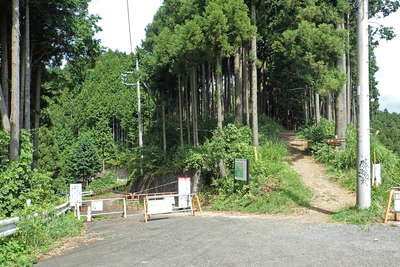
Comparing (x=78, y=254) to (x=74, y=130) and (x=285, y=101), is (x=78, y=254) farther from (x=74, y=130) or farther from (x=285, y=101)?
(x=74, y=130)

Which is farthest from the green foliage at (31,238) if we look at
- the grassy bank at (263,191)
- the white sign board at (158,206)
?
the grassy bank at (263,191)

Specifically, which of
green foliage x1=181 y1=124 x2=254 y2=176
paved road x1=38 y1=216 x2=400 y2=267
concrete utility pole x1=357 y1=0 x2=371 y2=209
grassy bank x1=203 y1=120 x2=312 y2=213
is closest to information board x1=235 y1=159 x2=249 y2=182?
grassy bank x1=203 y1=120 x2=312 y2=213

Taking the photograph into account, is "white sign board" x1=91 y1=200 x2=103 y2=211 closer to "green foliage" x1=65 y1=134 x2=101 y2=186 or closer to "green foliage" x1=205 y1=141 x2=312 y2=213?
"green foliage" x1=205 y1=141 x2=312 y2=213

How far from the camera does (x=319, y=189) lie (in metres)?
15.6

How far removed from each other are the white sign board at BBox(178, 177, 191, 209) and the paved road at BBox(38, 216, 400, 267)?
404 cm

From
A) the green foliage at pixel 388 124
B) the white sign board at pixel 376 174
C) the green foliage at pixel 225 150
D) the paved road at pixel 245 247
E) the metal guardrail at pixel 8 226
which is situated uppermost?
the green foliage at pixel 388 124

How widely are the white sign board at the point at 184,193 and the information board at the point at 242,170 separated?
2207 mm

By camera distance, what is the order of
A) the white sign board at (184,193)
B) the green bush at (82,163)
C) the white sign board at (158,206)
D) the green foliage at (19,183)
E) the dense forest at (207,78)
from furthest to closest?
the green bush at (82,163) < the white sign board at (184,193) < the dense forest at (207,78) < the green foliage at (19,183) < the white sign board at (158,206)

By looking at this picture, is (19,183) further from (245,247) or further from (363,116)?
(363,116)

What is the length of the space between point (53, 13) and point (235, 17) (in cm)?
851

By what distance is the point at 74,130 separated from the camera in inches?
2734

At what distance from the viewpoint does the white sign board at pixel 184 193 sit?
49.2 feet

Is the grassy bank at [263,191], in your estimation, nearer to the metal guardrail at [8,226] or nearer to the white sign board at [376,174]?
the white sign board at [376,174]

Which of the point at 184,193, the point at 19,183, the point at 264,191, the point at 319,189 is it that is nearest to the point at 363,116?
the point at 319,189
